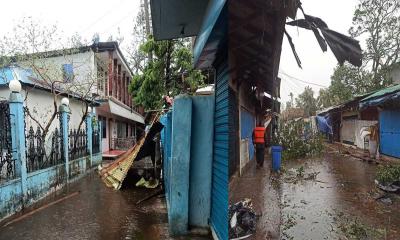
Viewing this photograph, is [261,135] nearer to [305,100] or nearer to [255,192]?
[255,192]

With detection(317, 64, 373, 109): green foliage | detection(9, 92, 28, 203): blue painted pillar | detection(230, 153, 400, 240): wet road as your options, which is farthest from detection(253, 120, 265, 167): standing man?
detection(317, 64, 373, 109): green foliage

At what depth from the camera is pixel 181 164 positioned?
5.81m

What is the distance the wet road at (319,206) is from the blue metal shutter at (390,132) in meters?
2.98

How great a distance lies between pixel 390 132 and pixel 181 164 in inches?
487

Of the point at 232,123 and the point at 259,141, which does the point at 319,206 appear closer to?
the point at 232,123

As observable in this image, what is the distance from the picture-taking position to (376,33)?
2564 cm

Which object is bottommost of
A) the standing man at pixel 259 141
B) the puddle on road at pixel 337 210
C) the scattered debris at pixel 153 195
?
the scattered debris at pixel 153 195

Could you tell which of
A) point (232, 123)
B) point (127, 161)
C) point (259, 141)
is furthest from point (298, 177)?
point (232, 123)

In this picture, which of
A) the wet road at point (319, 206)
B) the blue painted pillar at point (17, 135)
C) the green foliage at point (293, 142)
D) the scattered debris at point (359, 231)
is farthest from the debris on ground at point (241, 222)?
the green foliage at point (293, 142)

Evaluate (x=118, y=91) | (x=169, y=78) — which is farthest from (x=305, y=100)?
(x=169, y=78)

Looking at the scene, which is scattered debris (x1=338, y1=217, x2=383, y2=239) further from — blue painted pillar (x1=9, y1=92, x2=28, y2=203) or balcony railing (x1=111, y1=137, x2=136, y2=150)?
balcony railing (x1=111, y1=137, x2=136, y2=150)

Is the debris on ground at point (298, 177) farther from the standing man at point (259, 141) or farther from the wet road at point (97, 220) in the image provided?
the wet road at point (97, 220)

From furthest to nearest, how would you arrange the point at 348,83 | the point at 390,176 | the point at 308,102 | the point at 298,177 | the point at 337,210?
1. the point at 308,102
2. the point at 348,83
3. the point at 298,177
4. the point at 390,176
5. the point at 337,210

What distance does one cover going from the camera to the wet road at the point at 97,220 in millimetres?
6508
